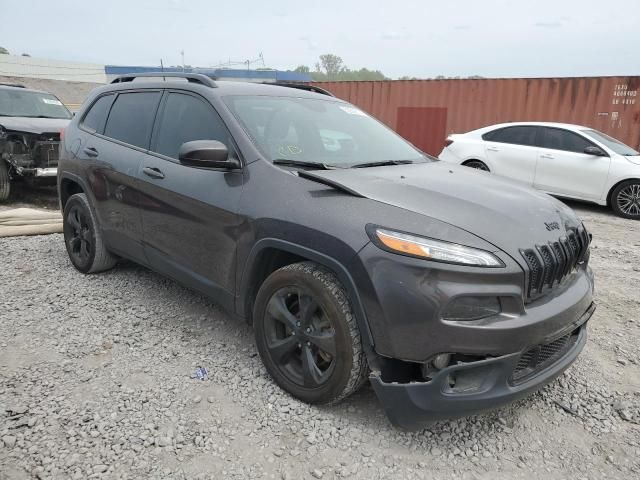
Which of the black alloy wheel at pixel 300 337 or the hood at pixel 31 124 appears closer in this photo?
the black alloy wheel at pixel 300 337

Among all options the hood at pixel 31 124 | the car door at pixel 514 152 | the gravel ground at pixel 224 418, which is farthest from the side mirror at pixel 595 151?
the hood at pixel 31 124

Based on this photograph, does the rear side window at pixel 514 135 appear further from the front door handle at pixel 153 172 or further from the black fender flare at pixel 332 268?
the black fender flare at pixel 332 268

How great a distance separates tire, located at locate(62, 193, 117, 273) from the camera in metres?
4.20

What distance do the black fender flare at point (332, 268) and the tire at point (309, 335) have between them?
5cm

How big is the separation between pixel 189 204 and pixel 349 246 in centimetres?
126

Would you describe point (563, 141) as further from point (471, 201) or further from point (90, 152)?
point (90, 152)

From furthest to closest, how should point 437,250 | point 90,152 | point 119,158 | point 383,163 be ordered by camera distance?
point 90,152 < point 119,158 < point 383,163 < point 437,250

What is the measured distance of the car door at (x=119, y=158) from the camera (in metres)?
3.59

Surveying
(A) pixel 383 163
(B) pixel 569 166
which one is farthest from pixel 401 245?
(B) pixel 569 166

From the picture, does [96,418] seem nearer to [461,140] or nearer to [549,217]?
[549,217]

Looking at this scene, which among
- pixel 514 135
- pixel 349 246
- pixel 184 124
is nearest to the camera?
pixel 349 246

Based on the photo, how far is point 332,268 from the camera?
230 centimetres

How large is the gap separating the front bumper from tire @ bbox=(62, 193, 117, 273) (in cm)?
299

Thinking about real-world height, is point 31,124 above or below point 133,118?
below
